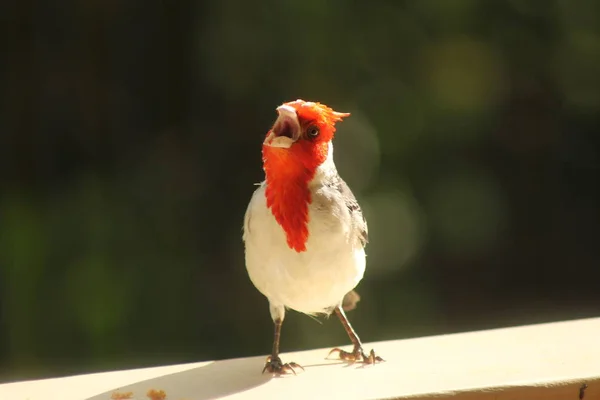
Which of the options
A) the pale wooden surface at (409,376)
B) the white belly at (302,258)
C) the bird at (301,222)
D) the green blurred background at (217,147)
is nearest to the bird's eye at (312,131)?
the bird at (301,222)

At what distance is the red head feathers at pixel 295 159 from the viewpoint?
1.52m

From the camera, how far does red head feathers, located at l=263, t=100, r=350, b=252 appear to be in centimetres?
152

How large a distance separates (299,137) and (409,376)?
1.54ft

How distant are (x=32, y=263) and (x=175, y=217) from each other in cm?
42

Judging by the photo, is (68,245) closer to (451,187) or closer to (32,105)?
(32,105)

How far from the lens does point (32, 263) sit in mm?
2457

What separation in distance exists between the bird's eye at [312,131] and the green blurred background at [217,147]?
Answer: 3.28 ft

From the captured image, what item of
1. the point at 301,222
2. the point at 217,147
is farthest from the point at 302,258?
the point at 217,147

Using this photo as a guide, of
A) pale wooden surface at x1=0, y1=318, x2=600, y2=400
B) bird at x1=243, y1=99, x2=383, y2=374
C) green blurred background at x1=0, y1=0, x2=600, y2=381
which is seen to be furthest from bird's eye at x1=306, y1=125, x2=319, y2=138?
green blurred background at x1=0, y1=0, x2=600, y2=381

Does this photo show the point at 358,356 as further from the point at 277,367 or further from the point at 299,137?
the point at 299,137

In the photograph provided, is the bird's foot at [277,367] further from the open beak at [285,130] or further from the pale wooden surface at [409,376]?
the open beak at [285,130]

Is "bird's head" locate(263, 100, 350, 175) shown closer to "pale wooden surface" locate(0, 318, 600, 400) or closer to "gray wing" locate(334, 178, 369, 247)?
"gray wing" locate(334, 178, 369, 247)

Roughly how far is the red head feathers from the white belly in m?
0.02

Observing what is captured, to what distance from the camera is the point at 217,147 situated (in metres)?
2.60
